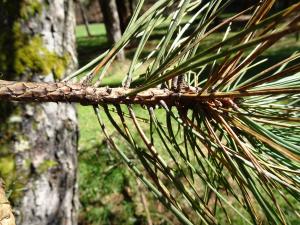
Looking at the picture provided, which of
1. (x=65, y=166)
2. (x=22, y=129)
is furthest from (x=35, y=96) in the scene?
(x=65, y=166)

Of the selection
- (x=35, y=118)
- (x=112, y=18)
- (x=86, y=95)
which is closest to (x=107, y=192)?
(x=35, y=118)

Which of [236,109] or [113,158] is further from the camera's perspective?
[113,158]

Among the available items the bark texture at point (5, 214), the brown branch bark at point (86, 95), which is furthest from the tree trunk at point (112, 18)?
the bark texture at point (5, 214)

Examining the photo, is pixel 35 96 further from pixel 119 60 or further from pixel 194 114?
pixel 119 60

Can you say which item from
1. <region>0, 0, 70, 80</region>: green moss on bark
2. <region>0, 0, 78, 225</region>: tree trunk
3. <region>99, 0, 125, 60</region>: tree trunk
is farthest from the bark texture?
<region>99, 0, 125, 60</region>: tree trunk

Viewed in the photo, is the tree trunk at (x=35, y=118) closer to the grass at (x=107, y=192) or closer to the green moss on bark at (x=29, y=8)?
the green moss on bark at (x=29, y=8)

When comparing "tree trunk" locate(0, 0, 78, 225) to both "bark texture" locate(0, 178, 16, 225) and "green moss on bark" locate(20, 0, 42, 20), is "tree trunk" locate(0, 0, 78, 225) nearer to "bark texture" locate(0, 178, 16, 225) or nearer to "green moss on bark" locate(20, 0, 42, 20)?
"green moss on bark" locate(20, 0, 42, 20)
